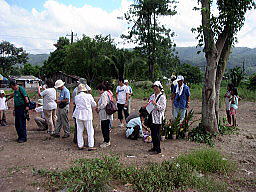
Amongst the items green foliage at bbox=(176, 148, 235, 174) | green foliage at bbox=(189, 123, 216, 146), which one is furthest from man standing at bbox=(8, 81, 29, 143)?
green foliage at bbox=(189, 123, 216, 146)

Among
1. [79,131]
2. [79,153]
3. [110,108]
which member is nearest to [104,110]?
[110,108]

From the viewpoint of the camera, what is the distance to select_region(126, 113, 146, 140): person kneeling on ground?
6280mm

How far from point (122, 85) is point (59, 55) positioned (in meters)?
33.5

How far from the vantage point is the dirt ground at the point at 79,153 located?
12.8 ft

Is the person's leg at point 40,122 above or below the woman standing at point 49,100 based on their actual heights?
below

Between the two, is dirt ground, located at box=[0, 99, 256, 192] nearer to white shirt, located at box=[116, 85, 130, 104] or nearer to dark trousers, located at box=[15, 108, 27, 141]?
dark trousers, located at box=[15, 108, 27, 141]

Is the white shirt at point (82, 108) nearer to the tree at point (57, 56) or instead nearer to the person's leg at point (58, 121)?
the person's leg at point (58, 121)

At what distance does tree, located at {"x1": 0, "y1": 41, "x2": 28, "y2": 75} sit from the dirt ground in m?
46.8

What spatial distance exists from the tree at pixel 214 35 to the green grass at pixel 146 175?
2.01 meters

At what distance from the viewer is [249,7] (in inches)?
237

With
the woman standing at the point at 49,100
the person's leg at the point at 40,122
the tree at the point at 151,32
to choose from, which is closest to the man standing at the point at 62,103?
the woman standing at the point at 49,100

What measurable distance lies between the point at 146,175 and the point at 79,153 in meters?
1.99

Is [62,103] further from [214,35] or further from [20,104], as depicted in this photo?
[214,35]

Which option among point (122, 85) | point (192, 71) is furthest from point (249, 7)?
point (192, 71)
